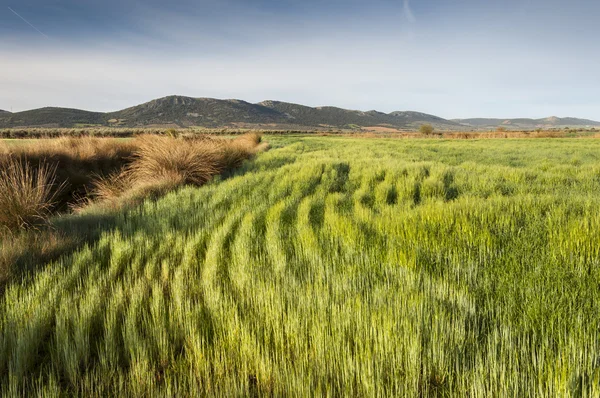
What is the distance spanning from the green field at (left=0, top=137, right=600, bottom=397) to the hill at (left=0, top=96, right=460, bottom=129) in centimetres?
11455

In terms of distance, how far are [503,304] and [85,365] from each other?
2148 millimetres

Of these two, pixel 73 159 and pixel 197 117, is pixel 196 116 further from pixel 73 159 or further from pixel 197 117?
pixel 73 159

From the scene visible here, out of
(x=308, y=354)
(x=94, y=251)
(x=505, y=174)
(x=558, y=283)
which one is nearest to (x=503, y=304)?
(x=558, y=283)

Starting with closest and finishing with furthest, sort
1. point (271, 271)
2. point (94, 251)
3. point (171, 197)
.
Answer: point (271, 271)
point (94, 251)
point (171, 197)

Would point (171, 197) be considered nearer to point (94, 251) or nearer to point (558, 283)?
point (94, 251)

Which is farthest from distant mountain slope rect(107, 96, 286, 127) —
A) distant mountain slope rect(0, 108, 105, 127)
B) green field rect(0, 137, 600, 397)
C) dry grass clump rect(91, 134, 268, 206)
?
green field rect(0, 137, 600, 397)

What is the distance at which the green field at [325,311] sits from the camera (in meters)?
1.18

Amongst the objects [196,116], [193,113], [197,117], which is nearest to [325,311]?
[197,117]

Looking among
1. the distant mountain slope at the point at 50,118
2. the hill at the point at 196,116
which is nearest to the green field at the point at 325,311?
the distant mountain slope at the point at 50,118

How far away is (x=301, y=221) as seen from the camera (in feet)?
11.0

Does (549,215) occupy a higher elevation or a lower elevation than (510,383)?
higher

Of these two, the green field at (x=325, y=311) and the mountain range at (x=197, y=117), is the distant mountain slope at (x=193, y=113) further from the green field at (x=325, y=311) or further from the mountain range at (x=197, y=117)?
the green field at (x=325, y=311)

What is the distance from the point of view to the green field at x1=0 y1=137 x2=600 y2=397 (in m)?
1.18

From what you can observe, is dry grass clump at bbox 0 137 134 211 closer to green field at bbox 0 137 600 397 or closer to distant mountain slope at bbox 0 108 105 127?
green field at bbox 0 137 600 397
